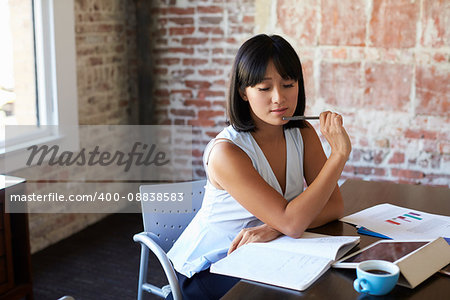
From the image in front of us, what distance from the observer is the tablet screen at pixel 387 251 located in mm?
1511

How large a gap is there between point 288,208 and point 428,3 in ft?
8.04

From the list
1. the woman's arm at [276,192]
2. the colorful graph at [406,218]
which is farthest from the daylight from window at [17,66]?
the colorful graph at [406,218]

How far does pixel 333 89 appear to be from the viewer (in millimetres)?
3967

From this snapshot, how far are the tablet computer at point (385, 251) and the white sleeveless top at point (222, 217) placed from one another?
0.42m

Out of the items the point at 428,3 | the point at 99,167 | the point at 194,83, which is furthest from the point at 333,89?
the point at 99,167

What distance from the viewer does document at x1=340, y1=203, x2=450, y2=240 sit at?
69.8 inches

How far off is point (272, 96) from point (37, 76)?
7.79 ft

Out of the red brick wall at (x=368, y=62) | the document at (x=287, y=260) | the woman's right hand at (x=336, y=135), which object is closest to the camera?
the document at (x=287, y=260)

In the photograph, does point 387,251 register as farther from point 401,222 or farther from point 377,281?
point 401,222

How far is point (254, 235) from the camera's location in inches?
67.9

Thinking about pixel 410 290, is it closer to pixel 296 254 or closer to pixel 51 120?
pixel 296 254

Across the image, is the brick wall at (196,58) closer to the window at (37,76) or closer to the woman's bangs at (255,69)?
the window at (37,76)

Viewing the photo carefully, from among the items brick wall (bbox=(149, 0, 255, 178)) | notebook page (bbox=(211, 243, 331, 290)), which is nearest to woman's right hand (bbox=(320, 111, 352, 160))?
notebook page (bbox=(211, 243, 331, 290))

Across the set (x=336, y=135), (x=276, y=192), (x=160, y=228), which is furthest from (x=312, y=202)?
(x=160, y=228)
